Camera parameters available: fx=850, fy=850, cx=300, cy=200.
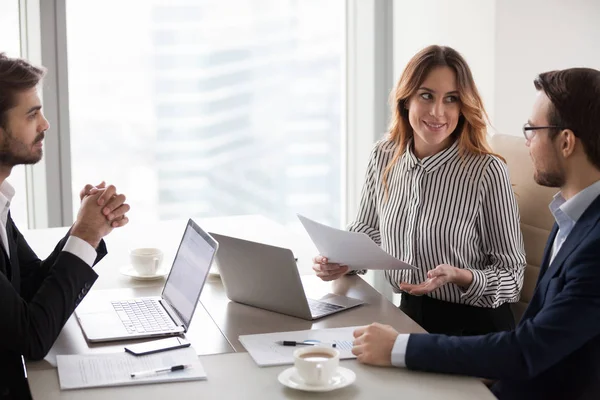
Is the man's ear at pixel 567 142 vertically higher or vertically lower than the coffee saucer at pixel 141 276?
higher

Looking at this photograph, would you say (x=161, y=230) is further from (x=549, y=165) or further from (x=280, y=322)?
(x=549, y=165)

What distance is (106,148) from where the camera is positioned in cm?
416

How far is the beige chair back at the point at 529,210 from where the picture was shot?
96.7 inches

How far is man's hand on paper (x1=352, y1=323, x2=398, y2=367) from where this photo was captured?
1.71 m

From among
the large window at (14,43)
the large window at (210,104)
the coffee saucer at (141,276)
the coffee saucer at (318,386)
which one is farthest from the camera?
the large window at (210,104)

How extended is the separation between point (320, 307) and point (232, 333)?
0.27 meters

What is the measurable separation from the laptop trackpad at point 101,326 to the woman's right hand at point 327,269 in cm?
58

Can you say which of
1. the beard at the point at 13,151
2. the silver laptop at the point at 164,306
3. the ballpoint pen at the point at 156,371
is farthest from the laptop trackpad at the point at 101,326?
the beard at the point at 13,151

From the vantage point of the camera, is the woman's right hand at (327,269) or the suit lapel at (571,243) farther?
the woman's right hand at (327,269)

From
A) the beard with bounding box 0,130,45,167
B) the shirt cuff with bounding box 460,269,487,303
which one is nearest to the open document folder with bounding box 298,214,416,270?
the shirt cuff with bounding box 460,269,487,303

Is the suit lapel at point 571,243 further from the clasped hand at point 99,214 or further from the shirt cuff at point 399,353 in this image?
the clasped hand at point 99,214

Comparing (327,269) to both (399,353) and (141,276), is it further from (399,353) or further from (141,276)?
(399,353)

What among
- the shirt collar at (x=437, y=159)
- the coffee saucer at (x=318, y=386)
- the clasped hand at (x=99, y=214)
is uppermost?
the shirt collar at (x=437, y=159)

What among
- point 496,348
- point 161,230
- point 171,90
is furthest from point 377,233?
point 171,90
